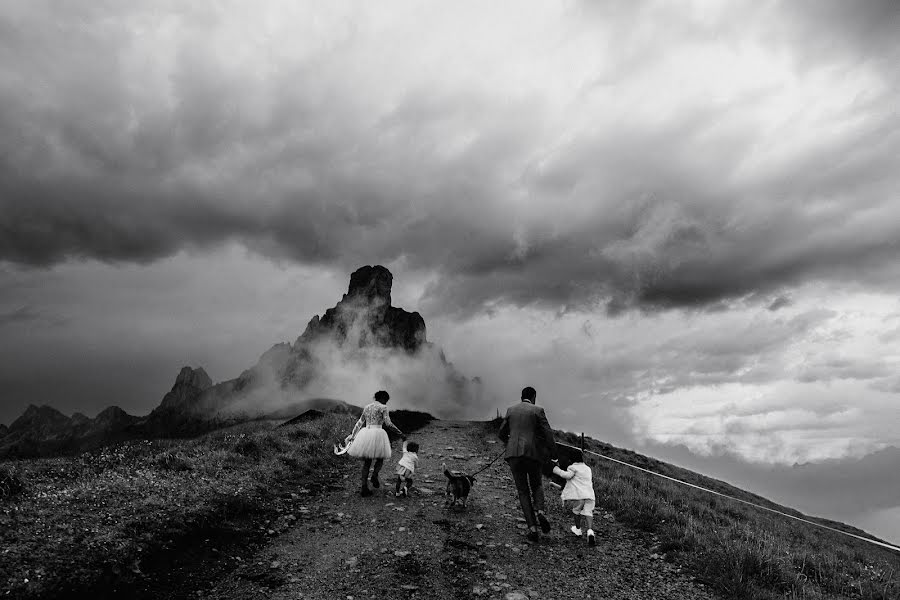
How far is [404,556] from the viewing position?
9047 millimetres

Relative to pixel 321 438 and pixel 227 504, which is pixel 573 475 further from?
pixel 321 438

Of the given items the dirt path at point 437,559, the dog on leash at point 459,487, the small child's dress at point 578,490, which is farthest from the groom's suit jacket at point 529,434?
the dog on leash at point 459,487

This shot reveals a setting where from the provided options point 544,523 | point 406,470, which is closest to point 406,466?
point 406,470

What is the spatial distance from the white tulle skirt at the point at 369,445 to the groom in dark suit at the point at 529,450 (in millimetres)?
3880

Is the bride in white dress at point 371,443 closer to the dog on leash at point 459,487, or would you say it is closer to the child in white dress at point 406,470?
the child in white dress at point 406,470

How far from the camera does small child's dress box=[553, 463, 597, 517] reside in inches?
416

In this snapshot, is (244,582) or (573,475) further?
(573,475)

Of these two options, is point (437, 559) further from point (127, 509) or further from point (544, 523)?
point (127, 509)

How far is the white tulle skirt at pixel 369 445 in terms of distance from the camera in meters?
13.4

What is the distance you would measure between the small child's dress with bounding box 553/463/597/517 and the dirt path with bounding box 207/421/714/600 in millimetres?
681

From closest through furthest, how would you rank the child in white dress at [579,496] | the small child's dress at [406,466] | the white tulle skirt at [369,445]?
1. the child in white dress at [579,496]
2. the white tulle skirt at [369,445]
3. the small child's dress at [406,466]

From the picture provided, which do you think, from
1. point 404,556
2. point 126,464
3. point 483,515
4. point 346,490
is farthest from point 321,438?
point 404,556

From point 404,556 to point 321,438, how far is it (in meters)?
13.0

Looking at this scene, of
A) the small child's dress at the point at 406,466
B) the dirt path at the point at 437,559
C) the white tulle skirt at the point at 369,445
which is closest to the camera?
the dirt path at the point at 437,559
